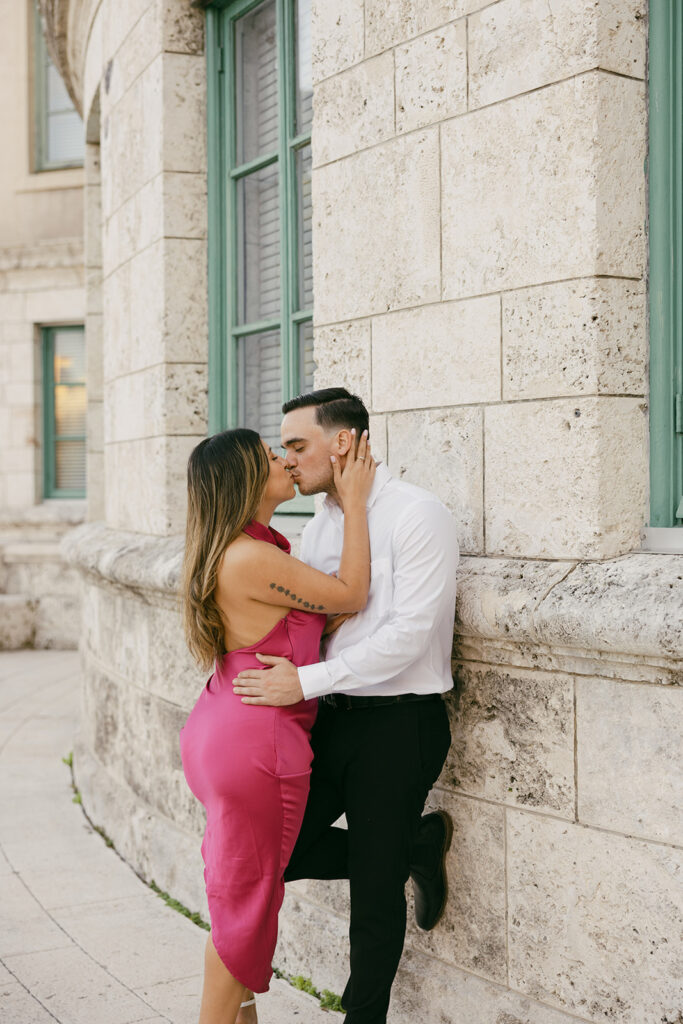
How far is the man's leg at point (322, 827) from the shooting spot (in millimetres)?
3070

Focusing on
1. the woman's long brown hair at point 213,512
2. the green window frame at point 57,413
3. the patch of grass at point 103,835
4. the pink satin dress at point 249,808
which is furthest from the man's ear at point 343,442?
the green window frame at point 57,413

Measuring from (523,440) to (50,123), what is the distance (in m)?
11.1

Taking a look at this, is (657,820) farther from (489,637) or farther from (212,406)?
(212,406)

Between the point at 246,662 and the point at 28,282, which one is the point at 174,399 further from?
the point at 28,282

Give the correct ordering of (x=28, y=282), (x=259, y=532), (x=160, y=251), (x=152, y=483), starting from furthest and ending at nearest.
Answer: (x=28, y=282)
(x=152, y=483)
(x=160, y=251)
(x=259, y=532)

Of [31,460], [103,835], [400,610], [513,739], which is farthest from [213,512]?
[31,460]

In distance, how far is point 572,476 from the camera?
A: 2.82 metres

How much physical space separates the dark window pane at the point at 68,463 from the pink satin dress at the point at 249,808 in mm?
9936

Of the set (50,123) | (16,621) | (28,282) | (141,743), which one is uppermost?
(50,123)

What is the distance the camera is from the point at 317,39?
12.1ft

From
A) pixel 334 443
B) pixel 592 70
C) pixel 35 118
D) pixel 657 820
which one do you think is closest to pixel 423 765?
pixel 657 820

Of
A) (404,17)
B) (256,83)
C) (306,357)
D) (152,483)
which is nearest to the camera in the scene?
(404,17)

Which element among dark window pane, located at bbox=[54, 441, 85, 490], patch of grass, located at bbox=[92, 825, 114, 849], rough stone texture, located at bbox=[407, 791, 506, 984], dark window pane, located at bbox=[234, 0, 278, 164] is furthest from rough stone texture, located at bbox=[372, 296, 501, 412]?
dark window pane, located at bbox=[54, 441, 85, 490]

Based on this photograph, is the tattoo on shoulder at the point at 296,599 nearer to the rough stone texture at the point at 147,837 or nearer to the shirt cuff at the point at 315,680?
the shirt cuff at the point at 315,680
